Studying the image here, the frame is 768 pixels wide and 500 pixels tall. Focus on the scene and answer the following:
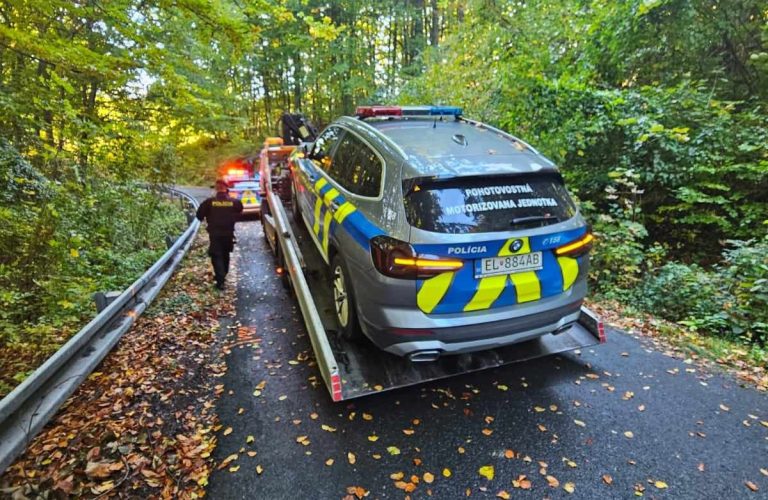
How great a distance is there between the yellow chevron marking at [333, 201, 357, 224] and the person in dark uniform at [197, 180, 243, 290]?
299 centimetres

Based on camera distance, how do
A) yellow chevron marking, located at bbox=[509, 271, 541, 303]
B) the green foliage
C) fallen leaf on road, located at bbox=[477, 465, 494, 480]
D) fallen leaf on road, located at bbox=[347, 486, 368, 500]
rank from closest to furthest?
1. fallen leaf on road, located at bbox=[347, 486, 368, 500]
2. fallen leaf on road, located at bbox=[477, 465, 494, 480]
3. yellow chevron marking, located at bbox=[509, 271, 541, 303]
4. the green foliage

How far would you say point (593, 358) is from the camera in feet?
12.8

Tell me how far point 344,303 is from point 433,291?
1.03 m

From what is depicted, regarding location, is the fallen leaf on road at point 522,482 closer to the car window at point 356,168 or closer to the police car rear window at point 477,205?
the police car rear window at point 477,205

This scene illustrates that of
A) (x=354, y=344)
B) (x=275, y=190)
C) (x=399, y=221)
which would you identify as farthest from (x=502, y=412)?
(x=275, y=190)

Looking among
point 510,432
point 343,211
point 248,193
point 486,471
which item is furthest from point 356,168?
point 248,193

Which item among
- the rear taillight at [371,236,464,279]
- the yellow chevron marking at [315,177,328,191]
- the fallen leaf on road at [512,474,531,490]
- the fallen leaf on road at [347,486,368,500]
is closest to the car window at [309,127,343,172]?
the yellow chevron marking at [315,177,328,191]

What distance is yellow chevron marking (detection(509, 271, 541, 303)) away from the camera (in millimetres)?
2965

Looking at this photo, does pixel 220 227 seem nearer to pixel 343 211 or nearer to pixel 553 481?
pixel 343 211

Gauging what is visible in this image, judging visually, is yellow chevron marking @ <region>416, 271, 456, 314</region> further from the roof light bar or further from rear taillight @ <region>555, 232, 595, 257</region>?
the roof light bar

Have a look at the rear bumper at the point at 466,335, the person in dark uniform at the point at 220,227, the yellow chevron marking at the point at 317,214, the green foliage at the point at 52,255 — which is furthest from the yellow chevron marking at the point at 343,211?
the green foliage at the point at 52,255

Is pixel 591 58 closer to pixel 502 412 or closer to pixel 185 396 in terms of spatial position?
pixel 502 412

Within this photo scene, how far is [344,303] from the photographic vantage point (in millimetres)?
3553

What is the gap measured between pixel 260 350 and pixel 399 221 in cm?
229
